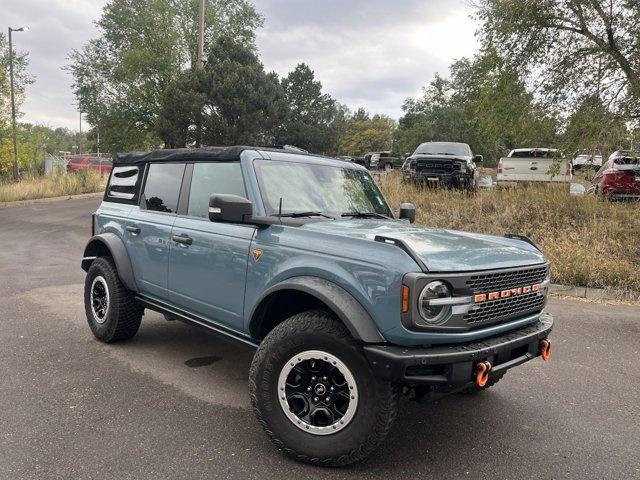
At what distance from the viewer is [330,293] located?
2693mm

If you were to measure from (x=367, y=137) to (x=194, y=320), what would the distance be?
3046 inches

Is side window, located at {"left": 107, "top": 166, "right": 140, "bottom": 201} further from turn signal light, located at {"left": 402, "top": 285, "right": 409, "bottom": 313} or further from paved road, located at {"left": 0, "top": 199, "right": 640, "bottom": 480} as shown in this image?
turn signal light, located at {"left": 402, "top": 285, "right": 409, "bottom": 313}

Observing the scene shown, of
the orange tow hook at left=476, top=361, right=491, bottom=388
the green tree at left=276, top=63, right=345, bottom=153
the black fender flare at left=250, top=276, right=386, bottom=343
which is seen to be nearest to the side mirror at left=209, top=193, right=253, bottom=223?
the black fender flare at left=250, top=276, right=386, bottom=343

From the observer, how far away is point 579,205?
10.0 meters

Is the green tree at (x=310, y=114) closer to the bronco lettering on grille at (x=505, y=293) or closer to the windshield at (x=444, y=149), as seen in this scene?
the windshield at (x=444, y=149)

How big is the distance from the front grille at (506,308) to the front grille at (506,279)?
0.08 m

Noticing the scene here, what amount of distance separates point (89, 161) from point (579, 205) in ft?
103

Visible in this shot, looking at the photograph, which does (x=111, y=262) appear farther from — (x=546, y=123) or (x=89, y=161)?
(x=89, y=161)

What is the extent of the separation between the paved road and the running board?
0.50 m

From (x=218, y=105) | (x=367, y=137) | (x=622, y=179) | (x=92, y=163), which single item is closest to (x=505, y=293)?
(x=622, y=179)

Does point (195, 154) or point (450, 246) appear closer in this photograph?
point (450, 246)

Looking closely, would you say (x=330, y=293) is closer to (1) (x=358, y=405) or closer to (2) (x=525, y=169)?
(1) (x=358, y=405)

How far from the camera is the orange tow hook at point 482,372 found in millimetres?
2506

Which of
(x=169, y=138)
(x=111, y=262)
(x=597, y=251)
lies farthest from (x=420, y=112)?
Result: (x=111, y=262)
